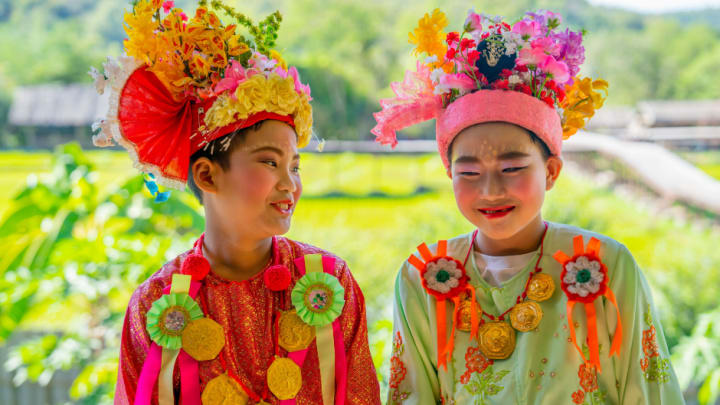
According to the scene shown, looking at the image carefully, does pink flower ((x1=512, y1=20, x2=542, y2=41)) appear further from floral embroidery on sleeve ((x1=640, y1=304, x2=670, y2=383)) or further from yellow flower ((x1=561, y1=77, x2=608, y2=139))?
floral embroidery on sleeve ((x1=640, y1=304, x2=670, y2=383))

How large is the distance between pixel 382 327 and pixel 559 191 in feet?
5.90

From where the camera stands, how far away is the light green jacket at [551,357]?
1.79 metres

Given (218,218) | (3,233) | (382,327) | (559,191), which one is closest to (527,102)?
(218,218)

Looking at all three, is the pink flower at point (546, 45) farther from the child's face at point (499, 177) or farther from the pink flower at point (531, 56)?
the child's face at point (499, 177)

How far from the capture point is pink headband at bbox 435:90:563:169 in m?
1.84

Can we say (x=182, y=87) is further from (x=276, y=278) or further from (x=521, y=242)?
(x=521, y=242)

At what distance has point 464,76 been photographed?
75.0 inches

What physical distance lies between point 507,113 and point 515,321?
58 centimetres

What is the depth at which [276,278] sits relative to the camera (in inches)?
74.5

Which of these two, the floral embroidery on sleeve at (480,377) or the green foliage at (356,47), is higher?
the green foliage at (356,47)

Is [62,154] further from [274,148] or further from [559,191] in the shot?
[559,191]

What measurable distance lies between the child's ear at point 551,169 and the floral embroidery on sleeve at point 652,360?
46cm

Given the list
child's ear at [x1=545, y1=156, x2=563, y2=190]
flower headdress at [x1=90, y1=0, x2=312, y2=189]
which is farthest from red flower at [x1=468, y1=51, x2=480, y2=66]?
flower headdress at [x1=90, y1=0, x2=312, y2=189]

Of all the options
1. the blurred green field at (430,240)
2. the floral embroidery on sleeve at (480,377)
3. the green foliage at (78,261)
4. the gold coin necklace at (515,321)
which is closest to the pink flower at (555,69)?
the gold coin necklace at (515,321)
